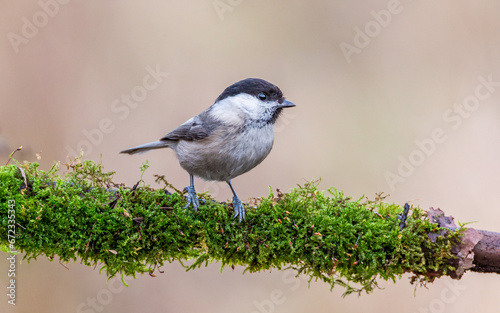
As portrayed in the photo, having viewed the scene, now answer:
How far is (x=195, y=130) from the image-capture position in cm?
318

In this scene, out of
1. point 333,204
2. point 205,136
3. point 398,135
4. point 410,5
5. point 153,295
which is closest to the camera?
point 333,204

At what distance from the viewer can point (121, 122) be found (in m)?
5.17

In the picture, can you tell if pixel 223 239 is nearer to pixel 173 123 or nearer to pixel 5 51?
pixel 173 123

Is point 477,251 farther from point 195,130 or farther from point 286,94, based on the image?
point 286,94

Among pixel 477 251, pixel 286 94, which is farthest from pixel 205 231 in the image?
pixel 286 94

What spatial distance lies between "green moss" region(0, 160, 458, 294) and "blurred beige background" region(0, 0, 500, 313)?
231cm

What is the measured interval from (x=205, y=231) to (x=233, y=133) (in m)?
0.88

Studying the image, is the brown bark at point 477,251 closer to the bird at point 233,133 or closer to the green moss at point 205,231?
the green moss at point 205,231

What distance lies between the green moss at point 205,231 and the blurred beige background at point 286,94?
90.9 inches

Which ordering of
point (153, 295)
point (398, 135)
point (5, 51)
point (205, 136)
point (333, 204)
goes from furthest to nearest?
point (398, 135), point (5, 51), point (153, 295), point (205, 136), point (333, 204)

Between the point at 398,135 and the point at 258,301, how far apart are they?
2611 mm

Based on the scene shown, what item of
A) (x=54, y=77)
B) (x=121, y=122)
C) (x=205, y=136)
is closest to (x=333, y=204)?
(x=205, y=136)

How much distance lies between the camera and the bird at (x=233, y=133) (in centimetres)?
302

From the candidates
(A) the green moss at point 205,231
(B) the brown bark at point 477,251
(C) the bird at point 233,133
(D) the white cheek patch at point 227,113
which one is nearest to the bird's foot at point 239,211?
(A) the green moss at point 205,231
